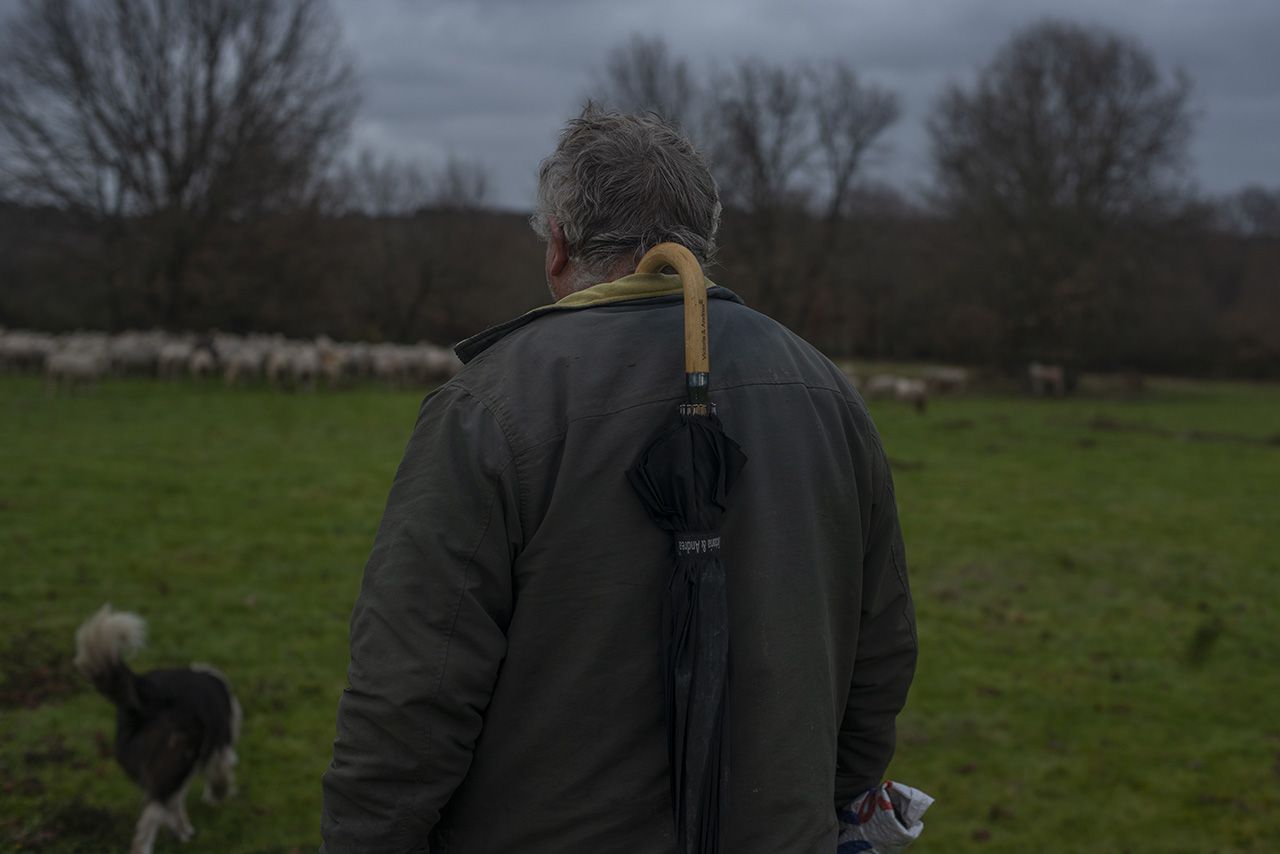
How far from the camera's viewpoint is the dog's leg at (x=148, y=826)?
4527 mm

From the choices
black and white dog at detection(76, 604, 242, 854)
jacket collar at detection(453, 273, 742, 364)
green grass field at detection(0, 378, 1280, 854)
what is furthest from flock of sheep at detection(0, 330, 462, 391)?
jacket collar at detection(453, 273, 742, 364)

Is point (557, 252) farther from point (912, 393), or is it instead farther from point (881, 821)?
point (912, 393)

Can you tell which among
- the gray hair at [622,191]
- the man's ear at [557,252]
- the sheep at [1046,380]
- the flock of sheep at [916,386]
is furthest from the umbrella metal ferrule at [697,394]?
the sheep at [1046,380]

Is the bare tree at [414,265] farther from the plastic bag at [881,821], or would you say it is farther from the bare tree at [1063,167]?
the plastic bag at [881,821]

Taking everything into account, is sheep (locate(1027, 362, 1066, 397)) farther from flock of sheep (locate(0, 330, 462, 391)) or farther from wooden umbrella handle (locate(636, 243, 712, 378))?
wooden umbrella handle (locate(636, 243, 712, 378))

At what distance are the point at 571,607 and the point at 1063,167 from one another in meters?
36.6

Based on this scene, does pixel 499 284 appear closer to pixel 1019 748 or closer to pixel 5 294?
pixel 5 294

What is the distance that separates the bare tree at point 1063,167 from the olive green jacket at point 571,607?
34504 mm

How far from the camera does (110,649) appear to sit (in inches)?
179

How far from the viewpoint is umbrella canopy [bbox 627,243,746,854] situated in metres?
1.80

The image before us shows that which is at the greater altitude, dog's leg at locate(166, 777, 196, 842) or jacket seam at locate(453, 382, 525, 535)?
jacket seam at locate(453, 382, 525, 535)

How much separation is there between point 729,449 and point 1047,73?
123 feet

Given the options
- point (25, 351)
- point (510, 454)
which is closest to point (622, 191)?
point (510, 454)

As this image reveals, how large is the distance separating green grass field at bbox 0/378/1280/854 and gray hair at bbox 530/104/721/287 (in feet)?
13.0
